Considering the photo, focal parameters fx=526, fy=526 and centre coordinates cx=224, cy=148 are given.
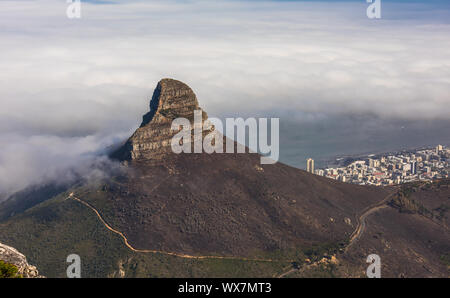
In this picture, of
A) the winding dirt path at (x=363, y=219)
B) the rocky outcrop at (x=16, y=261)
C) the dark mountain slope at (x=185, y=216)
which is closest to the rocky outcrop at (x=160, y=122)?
the dark mountain slope at (x=185, y=216)

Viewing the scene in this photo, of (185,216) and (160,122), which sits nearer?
(185,216)

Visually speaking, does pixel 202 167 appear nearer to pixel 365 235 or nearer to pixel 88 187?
pixel 88 187

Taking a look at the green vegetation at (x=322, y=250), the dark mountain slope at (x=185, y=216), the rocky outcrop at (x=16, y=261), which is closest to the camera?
the rocky outcrop at (x=16, y=261)

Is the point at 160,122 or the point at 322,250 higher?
the point at 160,122

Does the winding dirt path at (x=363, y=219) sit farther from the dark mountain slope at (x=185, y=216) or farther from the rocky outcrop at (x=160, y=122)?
the rocky outcrop at (x=160, y=122)

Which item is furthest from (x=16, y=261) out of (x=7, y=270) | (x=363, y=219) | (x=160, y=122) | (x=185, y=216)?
(x=363, y=219)

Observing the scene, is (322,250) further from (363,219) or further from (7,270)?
(7,270)

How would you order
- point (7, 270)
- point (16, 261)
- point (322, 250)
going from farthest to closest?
point (322, 250) → point (16, 261) → point (7, 270)

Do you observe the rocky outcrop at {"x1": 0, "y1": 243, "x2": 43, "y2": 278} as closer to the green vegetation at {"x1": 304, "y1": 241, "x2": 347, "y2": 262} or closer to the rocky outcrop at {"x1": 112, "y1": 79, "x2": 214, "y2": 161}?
the green vegetation at {"x1": 304, "y1": 241, "x2": 347, "y2": 262}

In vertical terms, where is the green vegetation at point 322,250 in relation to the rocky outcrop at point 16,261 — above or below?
below
